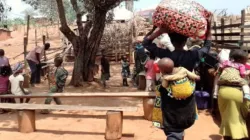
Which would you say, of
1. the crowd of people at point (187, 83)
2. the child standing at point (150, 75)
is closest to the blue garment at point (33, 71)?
the crowd of people at point (187, 83)

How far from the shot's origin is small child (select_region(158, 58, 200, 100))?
2980 millimetres

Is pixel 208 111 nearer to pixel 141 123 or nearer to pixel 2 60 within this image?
pixel 141 123

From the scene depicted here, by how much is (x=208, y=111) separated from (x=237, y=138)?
2.50 metres

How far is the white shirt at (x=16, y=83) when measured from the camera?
709 cm

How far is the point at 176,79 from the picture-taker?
3.00 m

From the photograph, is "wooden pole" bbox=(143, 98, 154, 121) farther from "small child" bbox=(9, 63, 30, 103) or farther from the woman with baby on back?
"small child" bbox=(9, 63, 30, 103)

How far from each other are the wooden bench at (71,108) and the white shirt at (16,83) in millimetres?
955

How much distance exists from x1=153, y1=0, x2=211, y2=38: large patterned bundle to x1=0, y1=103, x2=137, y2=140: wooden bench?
244 centimetres

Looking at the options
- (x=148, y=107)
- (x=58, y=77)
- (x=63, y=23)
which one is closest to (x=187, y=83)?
(x=148, y=107)

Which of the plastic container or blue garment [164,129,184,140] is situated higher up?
blue garment [164,129,184,140]

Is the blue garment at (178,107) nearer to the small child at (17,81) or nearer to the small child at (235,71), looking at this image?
the small child at (235,71)

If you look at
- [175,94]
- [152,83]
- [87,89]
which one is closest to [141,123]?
[152,83]

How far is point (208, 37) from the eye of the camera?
10.6 feet

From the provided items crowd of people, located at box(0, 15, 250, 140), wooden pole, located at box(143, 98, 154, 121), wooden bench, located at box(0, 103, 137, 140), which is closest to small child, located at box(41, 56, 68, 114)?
crowd of people, located at box(0, 15, 250, 140)
